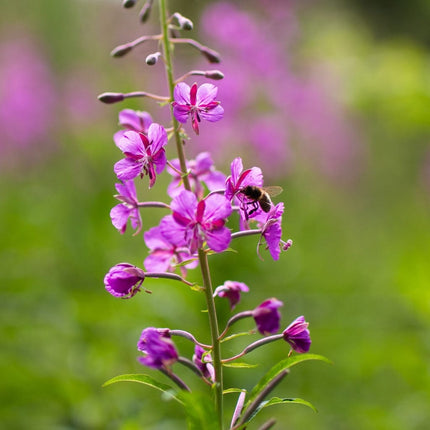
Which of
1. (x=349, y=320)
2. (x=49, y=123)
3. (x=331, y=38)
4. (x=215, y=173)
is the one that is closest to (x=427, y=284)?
(x=349, y=320)

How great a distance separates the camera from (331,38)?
12.2 metres

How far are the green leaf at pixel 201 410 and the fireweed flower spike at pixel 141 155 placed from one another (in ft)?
2.13

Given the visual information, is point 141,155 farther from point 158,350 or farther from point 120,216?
point 158,350

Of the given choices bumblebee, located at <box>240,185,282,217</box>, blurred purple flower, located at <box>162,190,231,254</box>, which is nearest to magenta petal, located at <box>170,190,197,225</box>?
blurred purple flower, located at <box>162,190,231,254</box>

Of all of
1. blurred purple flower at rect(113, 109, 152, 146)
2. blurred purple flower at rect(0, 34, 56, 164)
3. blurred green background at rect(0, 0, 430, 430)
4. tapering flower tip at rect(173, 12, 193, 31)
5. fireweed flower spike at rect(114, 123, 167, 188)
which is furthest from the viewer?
blurred purple flower at rect(0, 34, 56, 164)

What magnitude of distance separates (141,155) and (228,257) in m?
2.95

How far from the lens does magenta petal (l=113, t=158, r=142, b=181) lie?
1.87 metres

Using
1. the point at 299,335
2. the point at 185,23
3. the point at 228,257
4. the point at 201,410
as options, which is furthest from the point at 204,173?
the point at 228,257

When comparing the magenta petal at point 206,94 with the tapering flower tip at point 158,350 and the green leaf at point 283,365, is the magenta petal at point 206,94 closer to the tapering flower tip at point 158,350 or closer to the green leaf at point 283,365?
the tapering flower tip at point 158,350

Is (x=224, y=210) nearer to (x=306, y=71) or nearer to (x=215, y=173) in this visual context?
(x=215, y=173)

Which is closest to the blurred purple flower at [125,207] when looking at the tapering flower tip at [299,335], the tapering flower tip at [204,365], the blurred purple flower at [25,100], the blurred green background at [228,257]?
the tapering flower tip at [204,365]

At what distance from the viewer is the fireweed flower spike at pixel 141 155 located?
1.86 metres

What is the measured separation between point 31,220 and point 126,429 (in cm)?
434

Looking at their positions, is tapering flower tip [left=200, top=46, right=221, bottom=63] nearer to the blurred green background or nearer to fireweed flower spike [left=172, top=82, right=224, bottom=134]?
fireweed flower spike [left=172, top=82, right=224, bottom=134]
